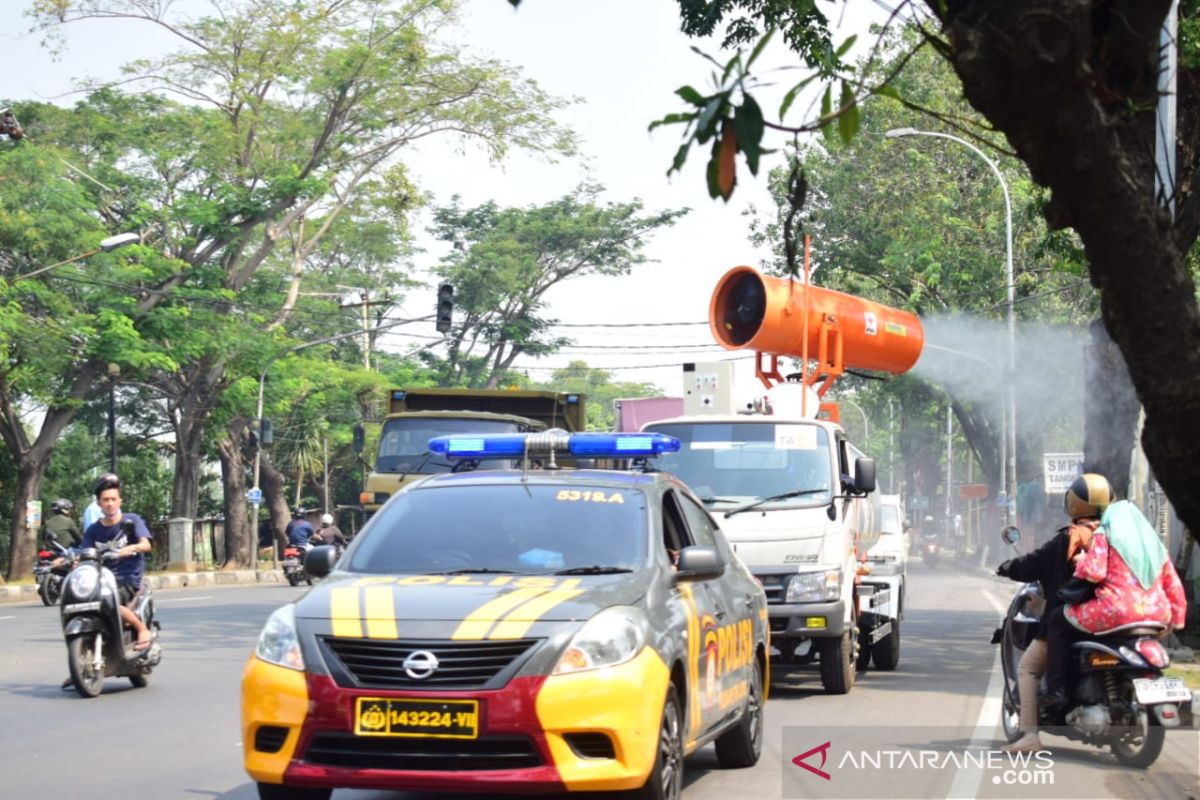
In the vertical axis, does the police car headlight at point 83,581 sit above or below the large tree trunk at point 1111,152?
below

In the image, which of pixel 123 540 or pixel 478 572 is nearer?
pixel 478 572

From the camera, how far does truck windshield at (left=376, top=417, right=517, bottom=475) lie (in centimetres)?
2302

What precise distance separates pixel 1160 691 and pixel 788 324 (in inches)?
302

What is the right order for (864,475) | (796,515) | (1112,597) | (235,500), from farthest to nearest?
(235,500) → (796,515) → (864,475) → (1112,597)

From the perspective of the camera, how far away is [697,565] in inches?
293

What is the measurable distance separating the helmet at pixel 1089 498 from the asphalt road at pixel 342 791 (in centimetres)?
144

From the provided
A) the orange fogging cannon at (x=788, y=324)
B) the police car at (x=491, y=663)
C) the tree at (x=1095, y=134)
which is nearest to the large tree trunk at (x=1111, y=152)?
the tree at (x=1095, y=134)

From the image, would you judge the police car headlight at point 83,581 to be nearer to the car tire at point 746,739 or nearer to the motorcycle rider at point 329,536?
the car tire at point 746,739

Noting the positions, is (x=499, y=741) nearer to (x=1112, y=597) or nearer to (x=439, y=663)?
(x=439, y=663)

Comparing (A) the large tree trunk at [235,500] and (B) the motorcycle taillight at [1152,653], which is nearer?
(B) the motorcycle taillight at [1152,653]

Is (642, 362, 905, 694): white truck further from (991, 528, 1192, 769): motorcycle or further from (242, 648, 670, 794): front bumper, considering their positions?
(242, 648, 670, 794): front bumper

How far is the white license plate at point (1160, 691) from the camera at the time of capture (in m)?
8.45

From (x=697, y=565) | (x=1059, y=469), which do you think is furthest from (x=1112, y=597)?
(x=1059, y=469)

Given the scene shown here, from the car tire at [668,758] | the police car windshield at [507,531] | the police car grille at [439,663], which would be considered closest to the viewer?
the police car grille at [439,663]
